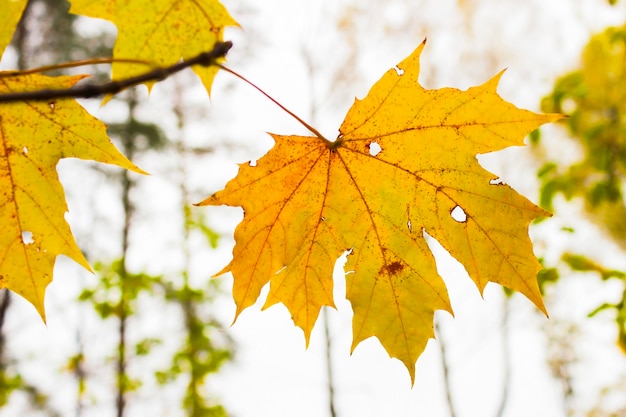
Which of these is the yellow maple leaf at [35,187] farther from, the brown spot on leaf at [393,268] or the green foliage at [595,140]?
the green foliage at [595,140]

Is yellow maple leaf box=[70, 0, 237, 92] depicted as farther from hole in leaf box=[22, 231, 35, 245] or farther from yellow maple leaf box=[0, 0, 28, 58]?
hole in leaf box=[22, 231, 35, 245]

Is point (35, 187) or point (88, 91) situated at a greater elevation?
point (35, 187)

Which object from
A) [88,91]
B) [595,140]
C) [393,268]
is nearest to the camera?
[88,91]

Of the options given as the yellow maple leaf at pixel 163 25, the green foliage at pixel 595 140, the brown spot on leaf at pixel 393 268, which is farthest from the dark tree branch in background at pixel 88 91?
the green foliage at pixel 595 140

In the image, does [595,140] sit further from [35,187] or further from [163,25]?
[35,187]

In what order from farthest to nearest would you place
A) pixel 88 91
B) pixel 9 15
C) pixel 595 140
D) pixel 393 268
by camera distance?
pixel 595 140
pixel 393 268
pixel 9 15
pixel 88 91

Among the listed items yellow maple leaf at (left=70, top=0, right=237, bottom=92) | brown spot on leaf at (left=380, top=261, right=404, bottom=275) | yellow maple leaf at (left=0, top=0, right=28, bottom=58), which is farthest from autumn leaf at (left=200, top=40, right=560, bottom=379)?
yellow maple leaf at (left=0, top=0, right=28, bottom=58)

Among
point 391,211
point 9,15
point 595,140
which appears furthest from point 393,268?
point 595,140

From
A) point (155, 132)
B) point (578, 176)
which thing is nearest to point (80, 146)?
point (578, 176)
